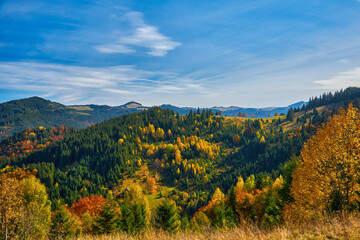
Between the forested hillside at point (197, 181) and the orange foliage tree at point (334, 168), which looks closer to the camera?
the orange foliage tree at point (334, 168)

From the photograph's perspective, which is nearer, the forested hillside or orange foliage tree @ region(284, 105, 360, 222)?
orange foliage tree @ region(284, 105, 360, 222)

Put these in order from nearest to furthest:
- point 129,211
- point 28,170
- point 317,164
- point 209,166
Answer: point 317,164 → point 129,211 → point 28,170 → point 209,166

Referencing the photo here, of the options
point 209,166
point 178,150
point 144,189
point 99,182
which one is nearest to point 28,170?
point 99,182

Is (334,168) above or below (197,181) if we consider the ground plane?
above

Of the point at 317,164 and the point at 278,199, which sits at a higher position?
the point at 317,164

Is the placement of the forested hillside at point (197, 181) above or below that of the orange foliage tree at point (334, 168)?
below

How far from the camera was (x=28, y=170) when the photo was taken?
138m

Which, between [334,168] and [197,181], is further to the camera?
[197,181]

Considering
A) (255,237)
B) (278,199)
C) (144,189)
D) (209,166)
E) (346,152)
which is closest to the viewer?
(255,237)

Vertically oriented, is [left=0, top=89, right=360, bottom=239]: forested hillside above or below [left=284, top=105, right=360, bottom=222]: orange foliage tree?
A: below

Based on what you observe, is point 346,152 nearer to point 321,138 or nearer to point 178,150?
point 321,138

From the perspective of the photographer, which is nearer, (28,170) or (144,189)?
(144,189)

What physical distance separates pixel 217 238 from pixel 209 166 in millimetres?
160185

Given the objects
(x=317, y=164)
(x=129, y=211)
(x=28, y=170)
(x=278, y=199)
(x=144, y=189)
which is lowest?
(x=144, y=189)
